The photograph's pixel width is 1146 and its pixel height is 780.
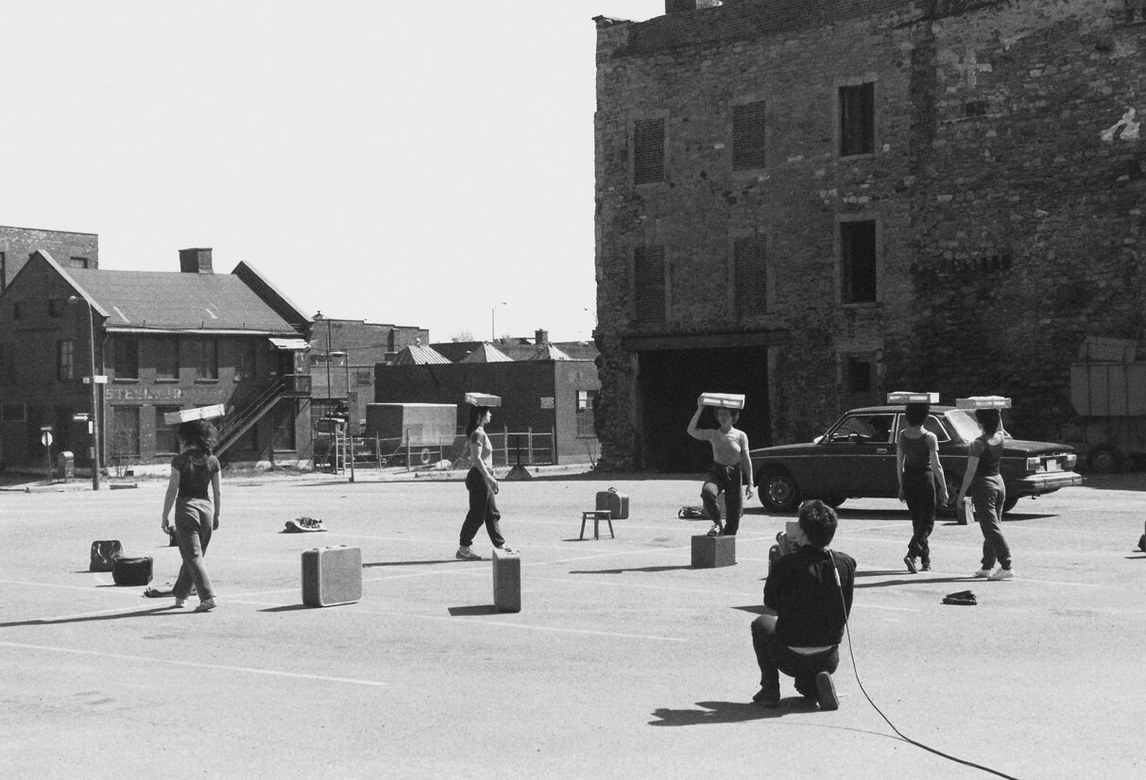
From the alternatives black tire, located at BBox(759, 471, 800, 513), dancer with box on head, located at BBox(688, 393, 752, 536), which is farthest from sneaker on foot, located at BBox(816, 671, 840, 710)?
black tire, located at BBox(759, 471, 800, 513)

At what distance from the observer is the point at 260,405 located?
6638cm

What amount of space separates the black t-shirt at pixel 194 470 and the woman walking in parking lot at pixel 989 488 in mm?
7398

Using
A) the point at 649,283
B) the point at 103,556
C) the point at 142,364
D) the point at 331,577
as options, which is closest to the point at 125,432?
the point at 142,364

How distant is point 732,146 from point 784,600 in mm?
35147

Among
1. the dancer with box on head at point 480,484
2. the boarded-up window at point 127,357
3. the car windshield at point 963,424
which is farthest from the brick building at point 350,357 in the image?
the dancer with box on head at point 480,484

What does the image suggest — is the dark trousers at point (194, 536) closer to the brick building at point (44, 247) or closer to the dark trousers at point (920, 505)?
the dark trousers at point (920, 505)

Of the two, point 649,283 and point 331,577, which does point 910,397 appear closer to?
point 331,577

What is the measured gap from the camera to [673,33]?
44188mm

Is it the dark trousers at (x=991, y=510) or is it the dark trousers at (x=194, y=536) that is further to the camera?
the dark trousers at (x=991, y=510)

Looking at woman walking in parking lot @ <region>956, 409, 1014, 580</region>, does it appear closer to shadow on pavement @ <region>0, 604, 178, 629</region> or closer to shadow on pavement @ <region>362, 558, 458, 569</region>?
shadow on pavement @ <region>362, 558, 458, 569</region>

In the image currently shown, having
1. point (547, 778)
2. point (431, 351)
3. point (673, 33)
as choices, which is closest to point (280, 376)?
point (431, 351)

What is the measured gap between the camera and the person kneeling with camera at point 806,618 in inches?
354

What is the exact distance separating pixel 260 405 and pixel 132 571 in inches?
1995

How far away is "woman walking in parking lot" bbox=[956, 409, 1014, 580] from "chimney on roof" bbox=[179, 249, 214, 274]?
60.4 m
